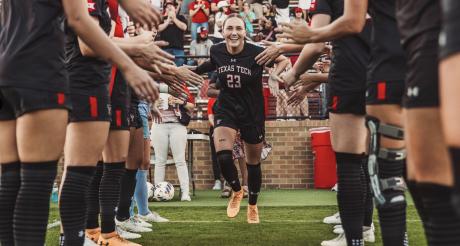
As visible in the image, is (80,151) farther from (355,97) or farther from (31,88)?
(355,97)

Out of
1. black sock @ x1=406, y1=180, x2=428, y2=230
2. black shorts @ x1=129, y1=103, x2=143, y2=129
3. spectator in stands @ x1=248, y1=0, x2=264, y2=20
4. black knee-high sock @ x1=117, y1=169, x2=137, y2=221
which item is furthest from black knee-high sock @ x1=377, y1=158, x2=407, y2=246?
spectator in stands @ x1=248, y1=0, x2=264, y2=20

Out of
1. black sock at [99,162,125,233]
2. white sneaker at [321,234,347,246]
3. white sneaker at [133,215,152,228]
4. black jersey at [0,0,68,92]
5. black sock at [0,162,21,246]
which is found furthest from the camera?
white sneaker at [133,215,152,228]

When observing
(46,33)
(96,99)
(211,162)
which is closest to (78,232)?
(96,99)

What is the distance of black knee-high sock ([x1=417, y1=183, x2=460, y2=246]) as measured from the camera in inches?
111

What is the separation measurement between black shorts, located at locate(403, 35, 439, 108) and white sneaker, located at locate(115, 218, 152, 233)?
551 cm

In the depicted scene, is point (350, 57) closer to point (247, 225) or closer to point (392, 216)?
point (392, 216)

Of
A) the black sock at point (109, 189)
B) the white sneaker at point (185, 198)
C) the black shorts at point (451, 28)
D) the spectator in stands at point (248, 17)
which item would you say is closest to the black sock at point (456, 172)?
the black shorts at point (451, 28)

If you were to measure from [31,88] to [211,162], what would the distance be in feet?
40.2

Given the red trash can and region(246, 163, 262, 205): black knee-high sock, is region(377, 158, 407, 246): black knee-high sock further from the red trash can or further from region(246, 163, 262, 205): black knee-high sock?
the red trash can

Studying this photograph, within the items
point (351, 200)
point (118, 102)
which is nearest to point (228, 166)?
point (118, 102)

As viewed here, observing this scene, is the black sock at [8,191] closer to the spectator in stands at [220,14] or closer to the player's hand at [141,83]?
the player's hand at [141,83]

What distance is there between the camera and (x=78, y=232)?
4.88 metres

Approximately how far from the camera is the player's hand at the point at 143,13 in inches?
185

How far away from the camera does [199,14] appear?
18688mm
